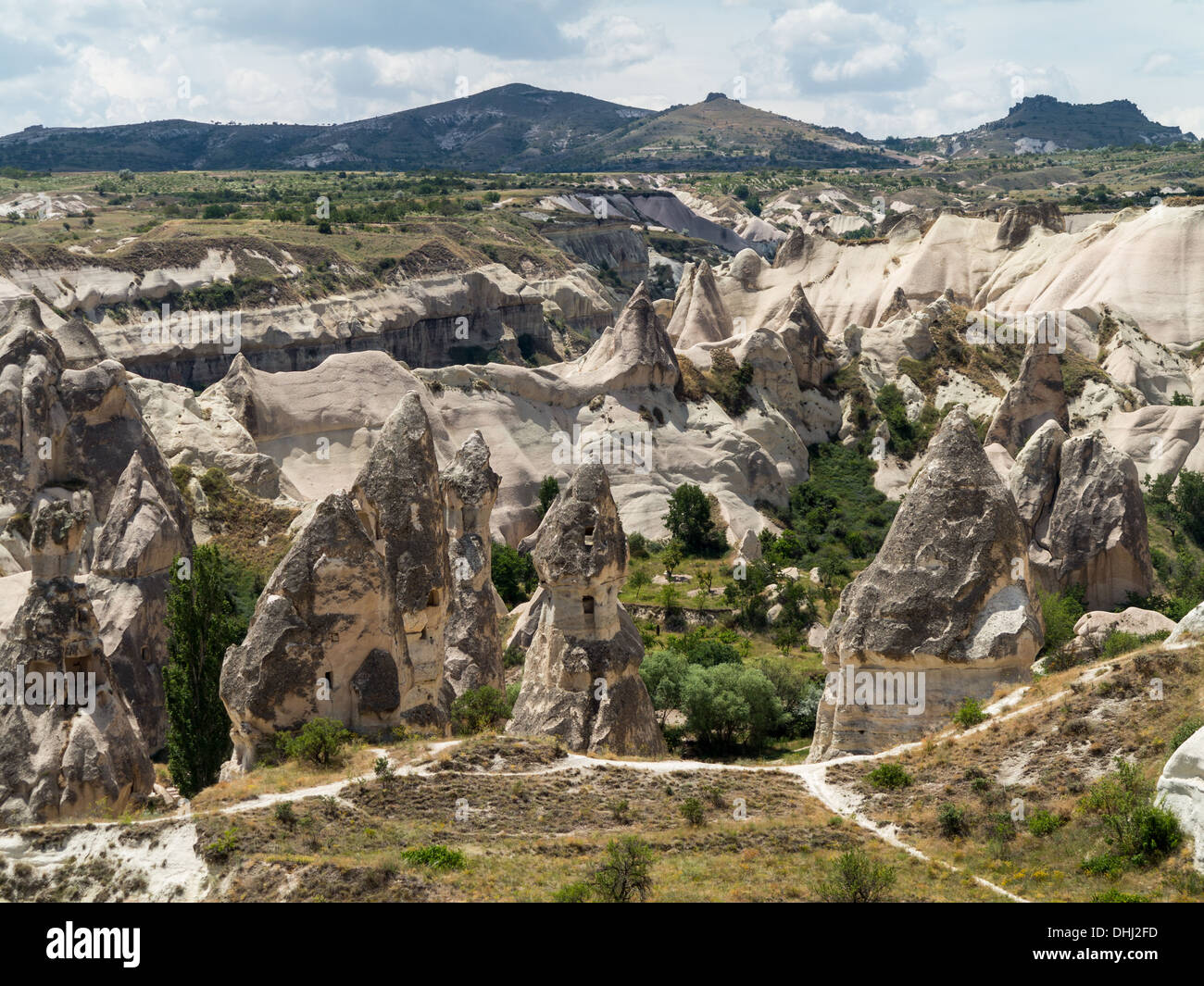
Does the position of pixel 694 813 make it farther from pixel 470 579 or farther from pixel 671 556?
pixel 671 556

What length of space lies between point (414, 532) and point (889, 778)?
965cm

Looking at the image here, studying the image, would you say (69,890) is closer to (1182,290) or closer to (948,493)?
(948,493)

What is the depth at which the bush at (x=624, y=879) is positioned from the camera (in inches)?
611

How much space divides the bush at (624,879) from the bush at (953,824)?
470 cm

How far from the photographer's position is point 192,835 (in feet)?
56.5

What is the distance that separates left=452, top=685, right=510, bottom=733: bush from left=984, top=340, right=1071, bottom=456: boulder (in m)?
37.0

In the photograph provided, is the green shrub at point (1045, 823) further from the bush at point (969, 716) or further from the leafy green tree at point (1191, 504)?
the leafy green tree at point (1191, 504)

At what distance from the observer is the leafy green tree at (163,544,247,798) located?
25781 mm

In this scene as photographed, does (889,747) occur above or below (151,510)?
below

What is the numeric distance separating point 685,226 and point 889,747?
152383 mm

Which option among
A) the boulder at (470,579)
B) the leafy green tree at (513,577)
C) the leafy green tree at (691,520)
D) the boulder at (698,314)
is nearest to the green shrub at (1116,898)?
the boulder at (470,579)

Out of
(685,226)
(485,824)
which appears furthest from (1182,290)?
(685,226)

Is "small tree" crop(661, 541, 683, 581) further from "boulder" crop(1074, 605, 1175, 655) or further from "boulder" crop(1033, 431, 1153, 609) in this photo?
"boulder" crop(1074, 605, 1175, 655)

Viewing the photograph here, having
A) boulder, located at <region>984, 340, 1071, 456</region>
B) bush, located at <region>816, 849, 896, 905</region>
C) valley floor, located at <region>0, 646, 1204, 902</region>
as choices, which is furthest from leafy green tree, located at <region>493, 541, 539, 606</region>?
bush, located at <region>816, 849, 896, 905</region>
